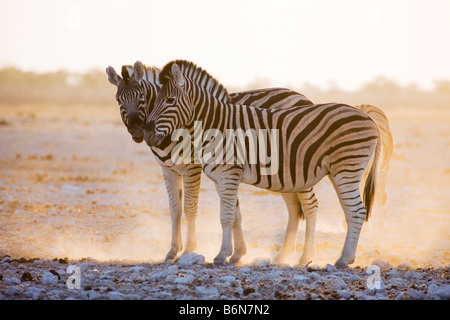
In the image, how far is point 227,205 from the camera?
8414 millimetres

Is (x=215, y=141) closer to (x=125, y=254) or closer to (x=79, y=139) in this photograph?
(x=125, y=254)

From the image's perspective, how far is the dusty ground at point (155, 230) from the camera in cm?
698

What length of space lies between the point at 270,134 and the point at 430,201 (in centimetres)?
652

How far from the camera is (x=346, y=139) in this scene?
8.42 m

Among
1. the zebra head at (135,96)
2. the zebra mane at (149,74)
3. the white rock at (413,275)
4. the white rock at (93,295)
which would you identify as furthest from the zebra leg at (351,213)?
the white rock at (93,295)

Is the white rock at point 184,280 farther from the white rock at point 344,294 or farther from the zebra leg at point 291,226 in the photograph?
the zebra leg at point 291,226

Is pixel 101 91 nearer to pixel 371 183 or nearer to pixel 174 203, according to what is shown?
pixel 174 203

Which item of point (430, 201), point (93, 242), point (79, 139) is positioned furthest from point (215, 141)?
point (79, 139)

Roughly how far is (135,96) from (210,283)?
294cm

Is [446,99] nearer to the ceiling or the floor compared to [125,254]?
nearer to the ceiling

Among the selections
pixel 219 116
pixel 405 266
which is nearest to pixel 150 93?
pixel 219 116

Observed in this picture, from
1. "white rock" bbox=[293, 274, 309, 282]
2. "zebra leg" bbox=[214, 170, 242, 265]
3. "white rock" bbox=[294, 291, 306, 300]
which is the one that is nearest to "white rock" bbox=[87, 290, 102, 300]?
"white rock" bbox=[294, 291, 306, 300]

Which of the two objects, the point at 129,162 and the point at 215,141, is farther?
the point at 129,162

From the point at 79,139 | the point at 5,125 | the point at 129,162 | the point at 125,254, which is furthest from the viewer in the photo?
the point at 5,125
